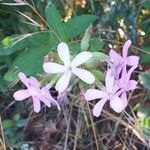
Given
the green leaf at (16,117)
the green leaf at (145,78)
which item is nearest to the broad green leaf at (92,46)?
the green leaf at (145,78)

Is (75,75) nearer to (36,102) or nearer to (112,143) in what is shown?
(36,102)

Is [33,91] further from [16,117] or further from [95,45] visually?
[16,117]

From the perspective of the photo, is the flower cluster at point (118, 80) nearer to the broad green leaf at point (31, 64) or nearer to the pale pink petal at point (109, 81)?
the pale pink petal at point (109, 81)

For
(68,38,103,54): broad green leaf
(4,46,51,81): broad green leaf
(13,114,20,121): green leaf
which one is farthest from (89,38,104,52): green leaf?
(13,114,20,121): green leaf

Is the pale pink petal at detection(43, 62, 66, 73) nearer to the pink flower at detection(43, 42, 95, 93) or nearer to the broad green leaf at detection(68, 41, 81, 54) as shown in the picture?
→ the pink flower at detection(43, 42, 95, 93)

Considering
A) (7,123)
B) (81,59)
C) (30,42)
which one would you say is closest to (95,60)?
(81,59)

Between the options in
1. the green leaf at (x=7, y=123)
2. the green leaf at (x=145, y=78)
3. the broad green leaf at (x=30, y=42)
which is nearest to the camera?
the broad green leaf at (x=30, y=42)
